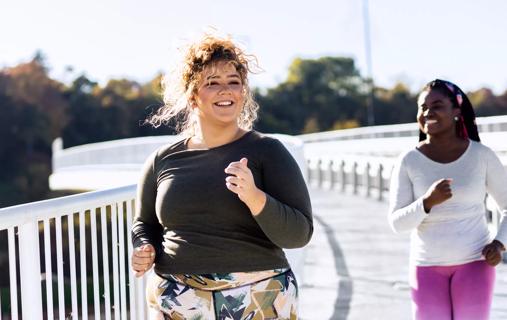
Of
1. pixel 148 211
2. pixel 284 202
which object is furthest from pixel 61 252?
pixel 284 202

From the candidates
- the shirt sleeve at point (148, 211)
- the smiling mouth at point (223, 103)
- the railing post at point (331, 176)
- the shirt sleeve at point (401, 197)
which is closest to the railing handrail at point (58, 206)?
the shirt sleeve at point (148, 211)

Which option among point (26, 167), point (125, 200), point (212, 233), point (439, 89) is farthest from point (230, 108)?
point (26, 167)

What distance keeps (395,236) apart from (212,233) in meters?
8.26

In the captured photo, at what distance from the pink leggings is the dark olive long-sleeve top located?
39.2 inches

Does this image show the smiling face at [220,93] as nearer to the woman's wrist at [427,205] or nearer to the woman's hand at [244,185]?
the woman's hand at [244,185]

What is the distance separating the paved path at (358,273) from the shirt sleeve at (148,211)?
11.8 ft

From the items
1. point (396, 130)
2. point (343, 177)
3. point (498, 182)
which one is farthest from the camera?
point (396, 130)

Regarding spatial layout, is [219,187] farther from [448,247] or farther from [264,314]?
[448,247]

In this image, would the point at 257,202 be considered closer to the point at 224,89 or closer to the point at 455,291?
the point at 224,89

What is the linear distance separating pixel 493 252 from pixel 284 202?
1221mm

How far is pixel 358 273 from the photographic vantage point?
8234 mm

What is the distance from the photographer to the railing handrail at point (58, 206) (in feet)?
11.0

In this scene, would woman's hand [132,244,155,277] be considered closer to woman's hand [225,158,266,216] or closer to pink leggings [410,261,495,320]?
woman's hand [225,158,266,216]

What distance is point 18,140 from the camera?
69.2 m
